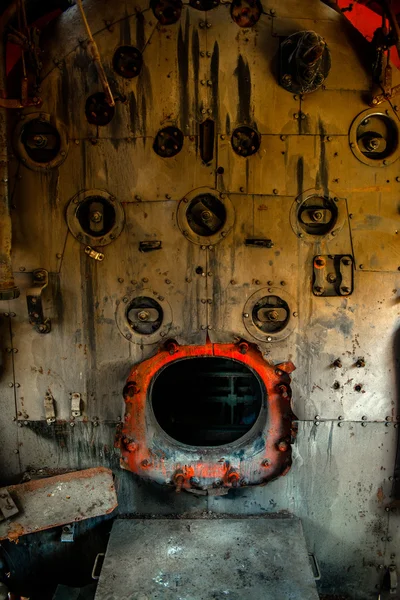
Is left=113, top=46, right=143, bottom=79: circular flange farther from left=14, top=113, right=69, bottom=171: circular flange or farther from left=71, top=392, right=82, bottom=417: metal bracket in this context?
left=71, top=392, right=82, bottom=417: metal bracket

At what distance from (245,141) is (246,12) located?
87cm

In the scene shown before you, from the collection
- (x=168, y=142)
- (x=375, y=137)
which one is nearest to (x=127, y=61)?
(x=168, y=142)

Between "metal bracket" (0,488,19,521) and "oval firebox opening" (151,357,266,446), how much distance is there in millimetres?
1843

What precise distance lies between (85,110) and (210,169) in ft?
3.21

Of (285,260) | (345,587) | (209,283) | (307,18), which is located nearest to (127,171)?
(209,283)

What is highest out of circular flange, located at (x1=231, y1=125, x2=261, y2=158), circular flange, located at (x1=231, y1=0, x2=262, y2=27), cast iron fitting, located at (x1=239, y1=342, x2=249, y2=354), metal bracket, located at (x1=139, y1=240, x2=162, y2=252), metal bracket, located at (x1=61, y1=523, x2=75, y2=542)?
circular flange, located at (x1=231, y1=0, x2=262, y2=27)

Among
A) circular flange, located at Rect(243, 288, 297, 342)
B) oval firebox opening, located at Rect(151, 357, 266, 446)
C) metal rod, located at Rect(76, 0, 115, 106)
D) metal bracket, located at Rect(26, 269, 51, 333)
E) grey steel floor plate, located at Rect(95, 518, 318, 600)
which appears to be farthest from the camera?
oval firebox opening, located at Rect(151, 357, 266, 446)

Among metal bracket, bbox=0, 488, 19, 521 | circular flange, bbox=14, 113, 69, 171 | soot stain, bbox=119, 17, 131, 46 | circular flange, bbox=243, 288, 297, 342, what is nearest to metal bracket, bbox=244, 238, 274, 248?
circular flange, bbox=243, 288, 297, 342

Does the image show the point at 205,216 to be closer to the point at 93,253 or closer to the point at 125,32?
the point at 93,253

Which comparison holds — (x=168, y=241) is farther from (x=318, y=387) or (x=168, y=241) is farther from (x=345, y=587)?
(x=345, y=587)

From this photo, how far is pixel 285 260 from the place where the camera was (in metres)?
3.18

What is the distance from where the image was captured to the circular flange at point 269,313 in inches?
126

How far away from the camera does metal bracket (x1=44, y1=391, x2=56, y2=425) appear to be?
329cm

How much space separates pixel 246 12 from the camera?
9.81 ft
